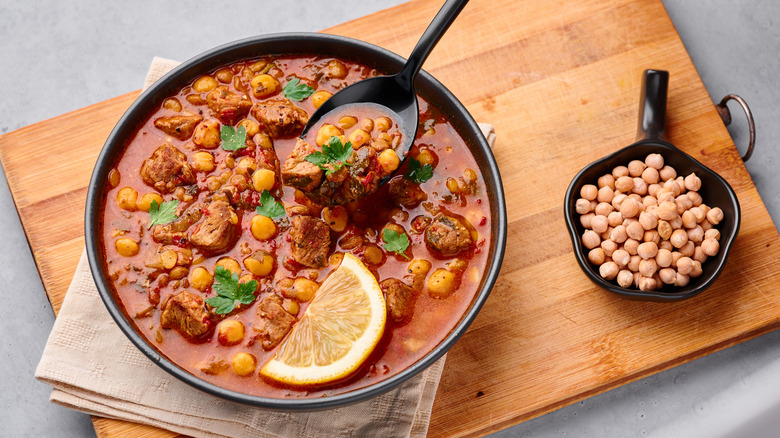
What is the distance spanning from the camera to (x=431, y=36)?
392cm

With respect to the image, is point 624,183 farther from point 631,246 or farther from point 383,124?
point 383,124

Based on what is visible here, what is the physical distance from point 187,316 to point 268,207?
0.81 metres

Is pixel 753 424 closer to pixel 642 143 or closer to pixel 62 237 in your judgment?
pixel 642 143

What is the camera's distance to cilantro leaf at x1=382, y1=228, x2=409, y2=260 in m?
3.97

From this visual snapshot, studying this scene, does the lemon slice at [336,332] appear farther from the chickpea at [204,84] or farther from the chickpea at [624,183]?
the chickpea at [624,183]

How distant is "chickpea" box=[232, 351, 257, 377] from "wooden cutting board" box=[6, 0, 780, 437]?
3.20 ft

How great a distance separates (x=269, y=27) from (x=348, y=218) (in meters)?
2.27

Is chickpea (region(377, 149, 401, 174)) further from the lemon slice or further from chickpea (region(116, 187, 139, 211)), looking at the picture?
chickpea (region(116, 187, 139, 211))

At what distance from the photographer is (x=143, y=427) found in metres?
4.27

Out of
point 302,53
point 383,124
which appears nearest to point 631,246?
point 383,124

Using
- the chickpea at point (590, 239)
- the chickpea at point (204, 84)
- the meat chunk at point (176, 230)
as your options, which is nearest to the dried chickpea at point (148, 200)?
the meat chunk at point (176, 230)

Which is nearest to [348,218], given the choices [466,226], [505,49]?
[466,226]

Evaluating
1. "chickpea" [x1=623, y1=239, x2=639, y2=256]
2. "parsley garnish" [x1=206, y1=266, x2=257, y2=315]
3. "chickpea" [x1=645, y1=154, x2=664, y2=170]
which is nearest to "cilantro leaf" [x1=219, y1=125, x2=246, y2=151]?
"parsley garnish" [x1=206, y1=266, x2=257, y2=315]

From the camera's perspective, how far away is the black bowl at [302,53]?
11.8ft
